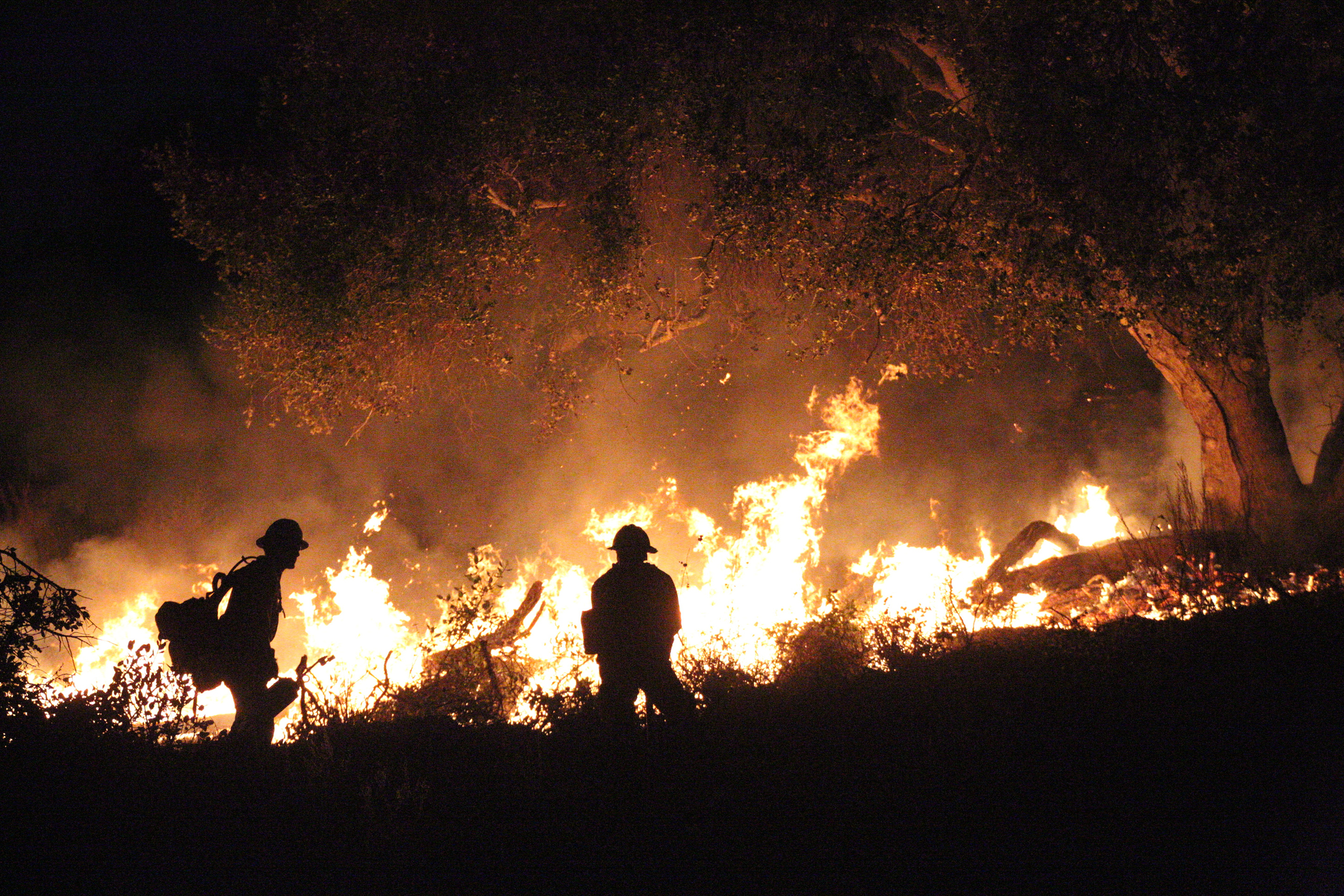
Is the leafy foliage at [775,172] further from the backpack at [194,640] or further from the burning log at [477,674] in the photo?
the backpack at [194,640]

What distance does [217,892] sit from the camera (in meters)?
3.40

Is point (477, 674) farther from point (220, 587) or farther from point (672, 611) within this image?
point (672, 611)

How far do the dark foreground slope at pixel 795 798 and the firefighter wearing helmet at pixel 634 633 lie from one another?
421 mm

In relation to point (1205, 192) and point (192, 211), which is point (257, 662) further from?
point (1205, 192)

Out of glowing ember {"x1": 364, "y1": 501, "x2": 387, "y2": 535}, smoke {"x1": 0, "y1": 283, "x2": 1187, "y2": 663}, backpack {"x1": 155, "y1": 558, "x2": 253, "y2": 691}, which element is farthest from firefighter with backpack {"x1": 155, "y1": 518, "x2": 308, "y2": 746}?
glowing ember {"x1": 364, "y1": 501, "x2": 387, "y2": 535}

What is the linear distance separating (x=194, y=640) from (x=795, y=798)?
162 inches

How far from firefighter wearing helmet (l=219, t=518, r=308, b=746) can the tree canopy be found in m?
4.43

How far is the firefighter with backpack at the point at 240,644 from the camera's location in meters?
5.48

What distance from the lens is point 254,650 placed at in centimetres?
573

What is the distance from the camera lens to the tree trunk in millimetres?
9055

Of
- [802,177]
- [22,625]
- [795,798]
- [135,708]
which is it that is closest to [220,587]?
[135,708]

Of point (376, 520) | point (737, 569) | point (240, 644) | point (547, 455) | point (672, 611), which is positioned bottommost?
point (672, 611)

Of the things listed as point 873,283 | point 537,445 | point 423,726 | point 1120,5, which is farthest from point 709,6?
point 537,445

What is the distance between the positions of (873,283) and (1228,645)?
480 centimetres
